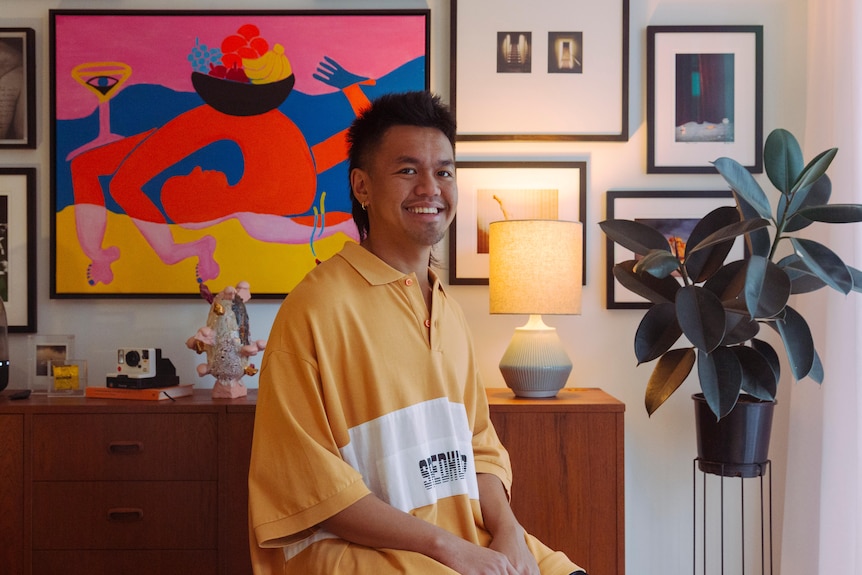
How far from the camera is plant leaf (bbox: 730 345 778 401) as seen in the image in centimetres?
225

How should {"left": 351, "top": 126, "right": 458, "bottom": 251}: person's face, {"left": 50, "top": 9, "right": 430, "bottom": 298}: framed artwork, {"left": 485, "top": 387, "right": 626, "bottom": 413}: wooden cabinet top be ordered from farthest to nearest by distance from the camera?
{"left": 50, "top": 9, "right": 430, "bottom": 298}: framed artwork
{"left": 485, "top": 387, "right": 626, "bottom": 413}: wooden cabinet top
{"left": 351, "top": 126, "right": 458, "bottom": 251}: person's face

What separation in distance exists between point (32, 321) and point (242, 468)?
1.06 m

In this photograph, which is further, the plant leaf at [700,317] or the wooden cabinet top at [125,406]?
the wooden cabinet top at [125,406]

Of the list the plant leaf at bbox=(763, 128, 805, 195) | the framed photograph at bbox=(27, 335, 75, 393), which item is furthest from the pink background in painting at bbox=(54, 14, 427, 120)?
the plant leaf at bbox=(763, 128, 805, 195)

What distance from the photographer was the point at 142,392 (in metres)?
2.43

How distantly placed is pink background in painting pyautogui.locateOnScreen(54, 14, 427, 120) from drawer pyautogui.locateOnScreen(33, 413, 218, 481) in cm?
115

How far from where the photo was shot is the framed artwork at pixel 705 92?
9.20ft

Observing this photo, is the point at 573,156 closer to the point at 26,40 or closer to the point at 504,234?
the point at 504,234

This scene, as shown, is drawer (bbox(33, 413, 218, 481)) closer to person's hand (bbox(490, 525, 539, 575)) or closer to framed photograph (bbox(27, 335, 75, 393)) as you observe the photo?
framed photograph (bbox(27, 335, 75, 393))

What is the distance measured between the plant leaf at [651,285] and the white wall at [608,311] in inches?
18.6

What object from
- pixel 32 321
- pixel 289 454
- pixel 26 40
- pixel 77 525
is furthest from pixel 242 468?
pixel 26 40

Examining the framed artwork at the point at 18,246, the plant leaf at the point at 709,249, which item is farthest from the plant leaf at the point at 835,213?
the framed artwork at the point at 18,246

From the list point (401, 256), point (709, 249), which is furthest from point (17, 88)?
point (709, 249)

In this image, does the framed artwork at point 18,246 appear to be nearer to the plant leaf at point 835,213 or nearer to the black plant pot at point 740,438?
the black plant pot at point 740,438
